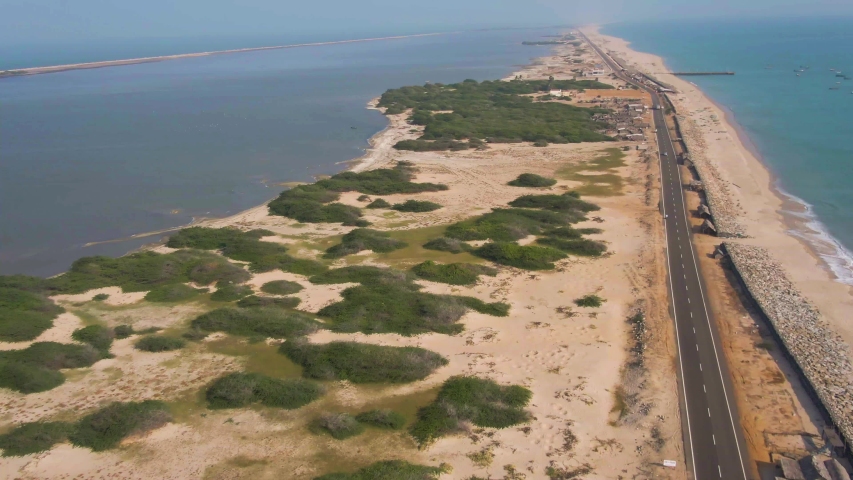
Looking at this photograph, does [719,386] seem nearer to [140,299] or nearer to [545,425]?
[545,425]

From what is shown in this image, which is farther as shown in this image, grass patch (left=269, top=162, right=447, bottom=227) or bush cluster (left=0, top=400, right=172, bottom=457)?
grass patch (left=269, top=162, right=447, bottom=227)

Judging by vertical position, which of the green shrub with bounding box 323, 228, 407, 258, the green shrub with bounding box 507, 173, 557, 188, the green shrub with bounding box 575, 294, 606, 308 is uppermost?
the green shrub with bounding box 507, 173, 557, 188

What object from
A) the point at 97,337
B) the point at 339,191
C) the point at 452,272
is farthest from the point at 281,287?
the point at 339,191

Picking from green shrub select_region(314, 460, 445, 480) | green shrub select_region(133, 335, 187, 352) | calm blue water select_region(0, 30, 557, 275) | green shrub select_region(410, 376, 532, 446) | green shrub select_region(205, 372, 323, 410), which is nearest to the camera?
green shrub select_region(314, 460, 445, 480)

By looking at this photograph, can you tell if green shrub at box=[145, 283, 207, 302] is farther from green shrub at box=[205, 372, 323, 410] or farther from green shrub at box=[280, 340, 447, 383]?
green shrub at box=[205, 372, 323, 410]

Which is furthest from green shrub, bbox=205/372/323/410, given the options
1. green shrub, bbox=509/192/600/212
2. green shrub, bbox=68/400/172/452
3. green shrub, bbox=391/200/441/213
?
green shrub, bbox=509/192/600/212

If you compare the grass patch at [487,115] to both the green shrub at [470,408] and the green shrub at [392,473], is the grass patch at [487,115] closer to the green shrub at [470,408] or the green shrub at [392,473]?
the green shrub at [470,408]
